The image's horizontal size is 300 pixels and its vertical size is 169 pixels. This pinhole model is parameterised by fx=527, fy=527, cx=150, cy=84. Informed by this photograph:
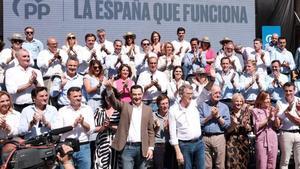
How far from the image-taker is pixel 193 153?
23.1 feet

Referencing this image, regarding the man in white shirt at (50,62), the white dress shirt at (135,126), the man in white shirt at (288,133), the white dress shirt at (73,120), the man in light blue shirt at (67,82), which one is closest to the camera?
the white dress shirt at (73,120)

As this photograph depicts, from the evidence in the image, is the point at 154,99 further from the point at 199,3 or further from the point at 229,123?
the point at 199,3

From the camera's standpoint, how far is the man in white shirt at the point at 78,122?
6270 mm

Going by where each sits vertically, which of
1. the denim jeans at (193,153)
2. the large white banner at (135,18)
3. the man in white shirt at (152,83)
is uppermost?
the large white banner at (135,18)

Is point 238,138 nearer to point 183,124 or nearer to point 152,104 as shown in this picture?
point 183,124

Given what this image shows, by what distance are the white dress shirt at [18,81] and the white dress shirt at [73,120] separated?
1117 millimetres

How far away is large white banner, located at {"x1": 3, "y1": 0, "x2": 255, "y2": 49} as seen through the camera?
1013cm

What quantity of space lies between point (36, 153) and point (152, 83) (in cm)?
477

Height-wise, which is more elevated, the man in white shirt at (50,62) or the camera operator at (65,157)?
the man in white shirt at (50,62)

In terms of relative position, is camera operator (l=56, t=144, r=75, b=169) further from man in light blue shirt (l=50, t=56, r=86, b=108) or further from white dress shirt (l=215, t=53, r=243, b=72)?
white dress shirt (l=215, t=53, r=243, b=72)

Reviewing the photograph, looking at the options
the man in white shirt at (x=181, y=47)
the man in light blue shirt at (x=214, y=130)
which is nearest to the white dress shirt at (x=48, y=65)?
the man in white shirt at (x=181, y=47)

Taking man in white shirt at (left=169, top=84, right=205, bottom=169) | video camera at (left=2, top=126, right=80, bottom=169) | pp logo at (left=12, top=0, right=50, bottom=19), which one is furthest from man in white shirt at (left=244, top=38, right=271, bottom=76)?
video camera at (left=2, top=126, right=80, bottom=169)

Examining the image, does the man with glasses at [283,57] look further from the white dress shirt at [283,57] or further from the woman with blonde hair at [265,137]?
the woman with blonde hair at [265,137]

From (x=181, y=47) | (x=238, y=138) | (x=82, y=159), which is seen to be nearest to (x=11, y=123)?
(x=82, y=159)
